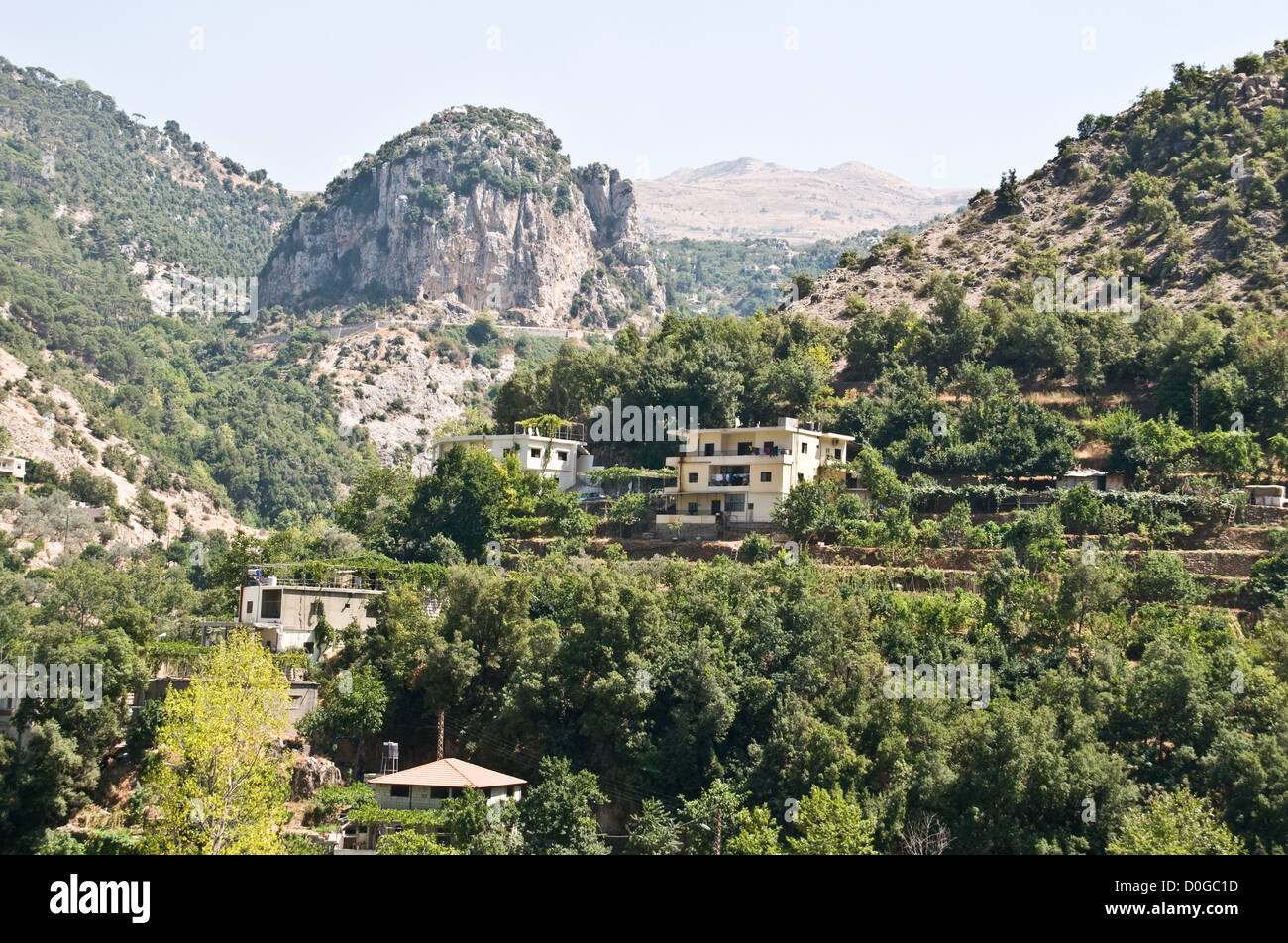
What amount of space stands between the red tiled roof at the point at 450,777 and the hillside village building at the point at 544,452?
20.5 metres

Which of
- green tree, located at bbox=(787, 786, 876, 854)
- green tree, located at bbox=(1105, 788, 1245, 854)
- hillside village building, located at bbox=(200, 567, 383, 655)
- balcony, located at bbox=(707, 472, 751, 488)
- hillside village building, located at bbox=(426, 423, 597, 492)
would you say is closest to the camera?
green tree, located at bbox=(1105, 788, 1245, 854)

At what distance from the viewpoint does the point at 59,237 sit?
A: 16588 centimetres

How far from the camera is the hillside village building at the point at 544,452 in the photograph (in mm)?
55625

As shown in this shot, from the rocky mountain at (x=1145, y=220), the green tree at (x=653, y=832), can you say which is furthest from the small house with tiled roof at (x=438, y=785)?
the rocky mountain at (x=1145, y=220)

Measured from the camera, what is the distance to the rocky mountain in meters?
67.7

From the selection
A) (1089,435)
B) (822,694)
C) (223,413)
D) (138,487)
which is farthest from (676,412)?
(223,413)

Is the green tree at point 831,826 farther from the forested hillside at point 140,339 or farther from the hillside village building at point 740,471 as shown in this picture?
the forested hillside at point 140,339

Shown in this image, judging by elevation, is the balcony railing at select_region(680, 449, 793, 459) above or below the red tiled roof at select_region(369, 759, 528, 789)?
above

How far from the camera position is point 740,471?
50.4 m

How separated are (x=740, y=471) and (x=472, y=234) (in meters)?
111

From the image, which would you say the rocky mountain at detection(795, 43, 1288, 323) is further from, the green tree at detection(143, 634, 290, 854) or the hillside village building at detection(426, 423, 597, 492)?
the green tree at detection(143, 634, 290, 854)

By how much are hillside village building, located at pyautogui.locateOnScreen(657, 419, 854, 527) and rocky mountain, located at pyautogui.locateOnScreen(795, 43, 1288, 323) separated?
65.9 ft

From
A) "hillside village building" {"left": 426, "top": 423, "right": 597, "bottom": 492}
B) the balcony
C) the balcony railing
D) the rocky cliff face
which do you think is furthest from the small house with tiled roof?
the rocky cliff face
